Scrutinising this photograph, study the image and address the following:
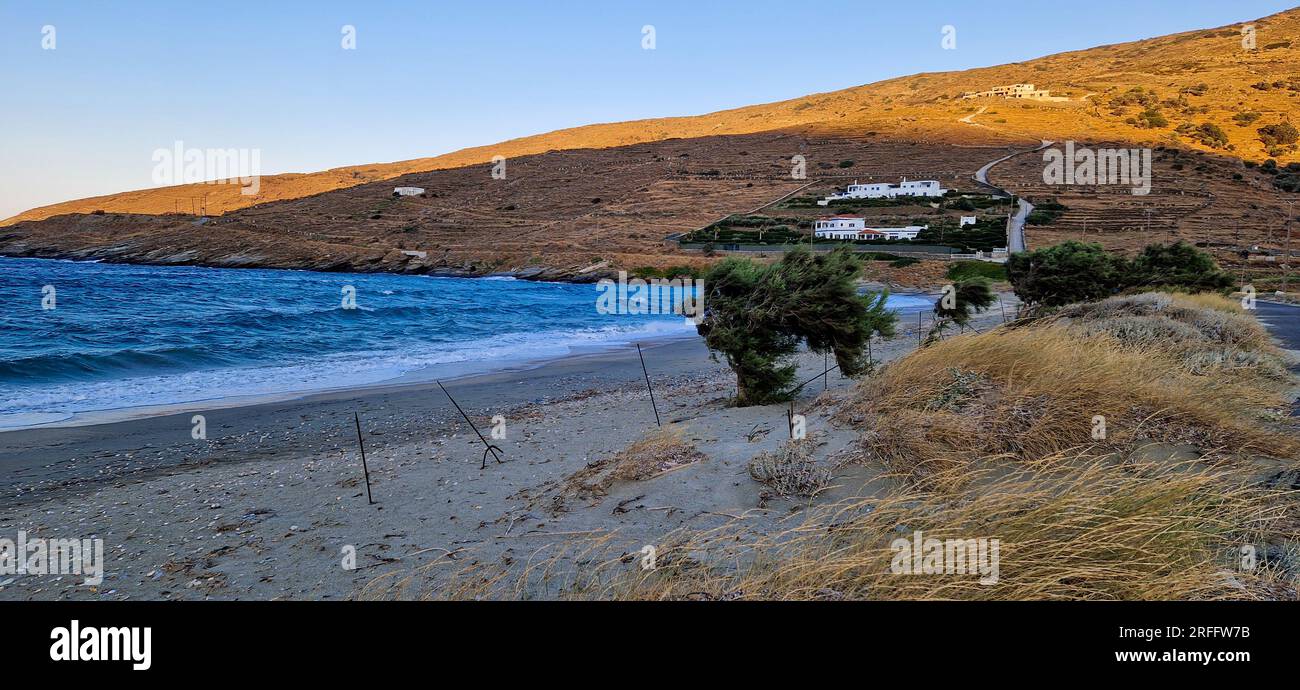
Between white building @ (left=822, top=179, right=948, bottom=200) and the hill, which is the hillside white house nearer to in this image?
white building @ (left=822, top=179, right=948, bottom=200)

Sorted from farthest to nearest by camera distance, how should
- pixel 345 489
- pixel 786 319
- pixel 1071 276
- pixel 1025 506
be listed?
pixel 1071 276 → pixel 786 319 → pixel 345 489 → pixel 1025 506

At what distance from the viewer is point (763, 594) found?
10.9 ft

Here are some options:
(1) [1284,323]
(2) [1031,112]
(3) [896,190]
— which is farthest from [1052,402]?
(2) [1031,112]

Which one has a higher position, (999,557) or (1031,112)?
(1031,112)

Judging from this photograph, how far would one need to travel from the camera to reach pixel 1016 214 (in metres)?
64.9

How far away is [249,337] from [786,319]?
65.1 feet

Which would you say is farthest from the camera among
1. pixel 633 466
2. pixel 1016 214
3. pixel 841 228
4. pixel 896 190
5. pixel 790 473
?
pixel 896 190

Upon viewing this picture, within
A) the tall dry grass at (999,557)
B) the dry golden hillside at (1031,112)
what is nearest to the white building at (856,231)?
the dry golden hillside at (1031,112)

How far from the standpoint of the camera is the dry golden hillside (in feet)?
326

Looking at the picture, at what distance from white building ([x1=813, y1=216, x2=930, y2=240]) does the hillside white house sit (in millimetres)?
17000

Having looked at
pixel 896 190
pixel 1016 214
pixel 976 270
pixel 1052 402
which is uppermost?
pixel 896 190

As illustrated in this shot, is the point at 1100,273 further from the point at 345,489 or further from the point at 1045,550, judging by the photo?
the point at 345,489

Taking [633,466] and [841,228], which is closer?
[633,466]
